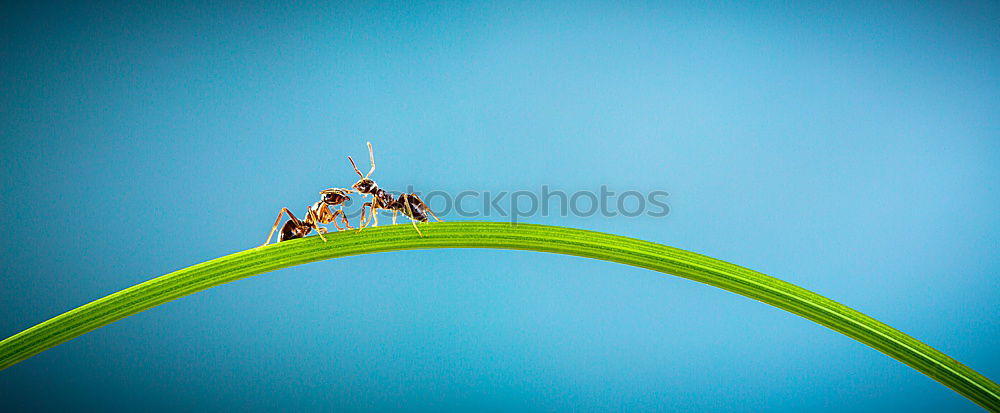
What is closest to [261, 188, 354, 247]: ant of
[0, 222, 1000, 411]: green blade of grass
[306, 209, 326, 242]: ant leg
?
[306, 209, 326, 242]: ant leg

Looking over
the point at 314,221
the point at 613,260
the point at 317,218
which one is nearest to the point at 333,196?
the point at 317,218

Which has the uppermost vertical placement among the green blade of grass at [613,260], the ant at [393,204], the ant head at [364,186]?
the ant head at [364,186]

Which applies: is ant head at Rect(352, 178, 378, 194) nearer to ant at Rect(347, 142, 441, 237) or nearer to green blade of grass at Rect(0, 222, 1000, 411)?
ant at Rect(347, 142, 441, 237)

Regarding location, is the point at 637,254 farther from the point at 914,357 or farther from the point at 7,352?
the point at 7,352

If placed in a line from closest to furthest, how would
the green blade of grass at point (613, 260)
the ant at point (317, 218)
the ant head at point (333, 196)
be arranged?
the green blade of grass at point (613, 260) < the ant at point (317, 218) < the ant head at point (333, 196)

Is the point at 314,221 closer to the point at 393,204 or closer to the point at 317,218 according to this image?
the point at 317,218

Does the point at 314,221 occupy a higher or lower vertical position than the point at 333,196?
lower

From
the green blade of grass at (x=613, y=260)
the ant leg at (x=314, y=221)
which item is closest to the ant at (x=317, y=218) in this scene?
the ant leg at (x=314, y=221)

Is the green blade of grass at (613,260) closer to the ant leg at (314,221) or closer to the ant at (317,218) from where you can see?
the ant leg at (314,221)

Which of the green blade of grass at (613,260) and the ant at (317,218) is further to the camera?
the ant at (317,218)

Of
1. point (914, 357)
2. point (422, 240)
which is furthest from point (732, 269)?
point (422, 240)
